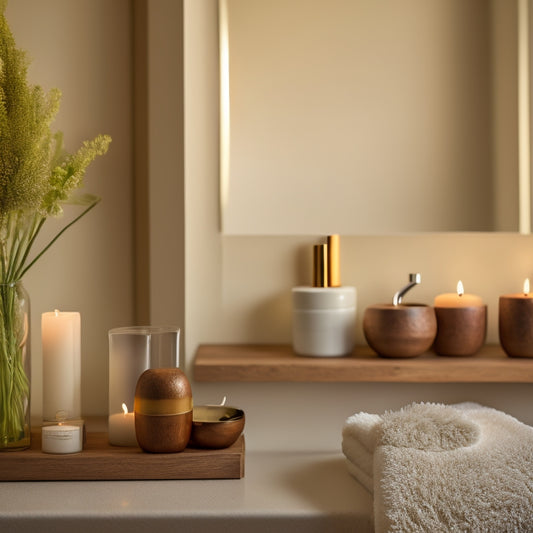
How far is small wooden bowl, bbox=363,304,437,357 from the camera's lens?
101cm

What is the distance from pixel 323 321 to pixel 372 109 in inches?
14.5

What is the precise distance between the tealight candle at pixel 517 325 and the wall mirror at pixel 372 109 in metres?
0.17

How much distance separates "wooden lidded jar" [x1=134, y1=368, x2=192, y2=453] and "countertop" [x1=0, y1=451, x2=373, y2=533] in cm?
5

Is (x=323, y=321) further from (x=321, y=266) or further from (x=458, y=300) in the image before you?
(x=458, y=300)

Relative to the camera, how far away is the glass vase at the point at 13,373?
91 centimetres

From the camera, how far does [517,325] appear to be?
1.03 metres

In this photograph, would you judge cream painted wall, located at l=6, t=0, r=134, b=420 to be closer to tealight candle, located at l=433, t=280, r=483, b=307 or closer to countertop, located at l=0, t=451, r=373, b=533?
countertop, located at l=0, t=451, r=373, b=533

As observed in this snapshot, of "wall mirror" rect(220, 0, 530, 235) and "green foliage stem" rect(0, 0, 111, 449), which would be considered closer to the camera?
"green foliage stem" rect(0, 0, 111, 449)

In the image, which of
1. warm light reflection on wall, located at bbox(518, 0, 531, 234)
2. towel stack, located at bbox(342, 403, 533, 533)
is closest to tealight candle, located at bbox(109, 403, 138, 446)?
towel stack, located at bbox(342, 403, 533, 533)

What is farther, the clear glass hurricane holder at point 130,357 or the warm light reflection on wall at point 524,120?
the warm light reflection on wall at point 524,120

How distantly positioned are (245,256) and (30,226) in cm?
33

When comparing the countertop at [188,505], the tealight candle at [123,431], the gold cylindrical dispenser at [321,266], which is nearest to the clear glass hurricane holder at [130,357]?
the tealight candle at [123,431]

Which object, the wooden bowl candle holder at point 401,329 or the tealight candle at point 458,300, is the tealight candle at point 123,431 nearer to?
the wooden bowl candle holder at point 401,329

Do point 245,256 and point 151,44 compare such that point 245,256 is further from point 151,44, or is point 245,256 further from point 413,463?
point 413,463
